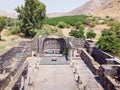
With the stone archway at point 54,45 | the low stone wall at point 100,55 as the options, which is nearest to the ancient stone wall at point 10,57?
the stone archway at point 54,45

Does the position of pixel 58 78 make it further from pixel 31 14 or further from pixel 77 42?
pixel 31 14

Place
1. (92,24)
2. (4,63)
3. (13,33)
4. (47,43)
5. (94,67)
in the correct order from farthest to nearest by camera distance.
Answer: (92,24) → (13,33) → (47,43) → (4,63) → (94,67)

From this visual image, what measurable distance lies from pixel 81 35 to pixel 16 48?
14.5 meters

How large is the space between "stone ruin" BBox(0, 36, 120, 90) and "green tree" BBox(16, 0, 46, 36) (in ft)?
34.4

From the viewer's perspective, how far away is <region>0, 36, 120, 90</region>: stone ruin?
18.9m

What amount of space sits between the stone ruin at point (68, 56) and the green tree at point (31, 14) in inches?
413

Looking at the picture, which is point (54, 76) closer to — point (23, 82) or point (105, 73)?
point (23, 82)

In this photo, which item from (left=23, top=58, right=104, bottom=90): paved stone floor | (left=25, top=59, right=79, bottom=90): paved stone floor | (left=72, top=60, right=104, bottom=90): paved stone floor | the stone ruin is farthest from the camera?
the stone ruin

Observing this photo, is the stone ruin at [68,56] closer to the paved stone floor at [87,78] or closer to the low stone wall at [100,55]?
the low stone wall at [100,55]

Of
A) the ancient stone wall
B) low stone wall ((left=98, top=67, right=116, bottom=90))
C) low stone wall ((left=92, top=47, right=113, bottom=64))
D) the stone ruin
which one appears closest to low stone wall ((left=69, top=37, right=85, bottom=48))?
the stone ruin

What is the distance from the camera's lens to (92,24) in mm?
63438

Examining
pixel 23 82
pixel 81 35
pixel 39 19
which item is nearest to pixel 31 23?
pixel 39 19

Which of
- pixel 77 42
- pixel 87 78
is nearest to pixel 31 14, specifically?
pixel 77 42

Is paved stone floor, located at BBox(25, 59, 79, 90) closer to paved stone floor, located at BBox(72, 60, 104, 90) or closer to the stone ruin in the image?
paved stone floor, located at BBox(72, 60, 104, 90)
